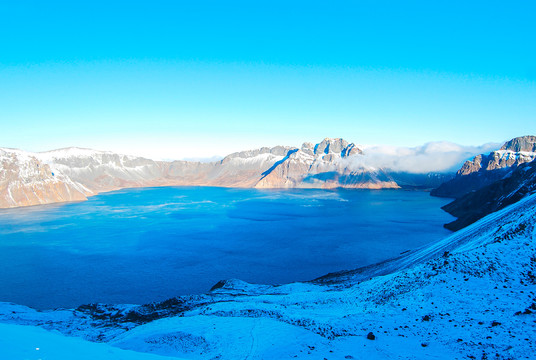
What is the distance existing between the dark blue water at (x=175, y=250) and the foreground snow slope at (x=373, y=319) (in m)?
14.5

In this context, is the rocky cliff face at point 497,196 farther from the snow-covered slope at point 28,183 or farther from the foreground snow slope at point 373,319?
the snow-covered slope at point 28,183

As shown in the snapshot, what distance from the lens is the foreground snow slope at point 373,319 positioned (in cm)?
1483

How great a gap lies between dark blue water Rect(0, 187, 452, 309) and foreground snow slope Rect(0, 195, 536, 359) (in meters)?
14.5

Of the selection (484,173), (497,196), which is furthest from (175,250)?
(484,173)

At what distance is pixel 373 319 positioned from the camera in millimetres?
19391

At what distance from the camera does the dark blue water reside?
144 feet

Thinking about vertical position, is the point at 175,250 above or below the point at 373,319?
below

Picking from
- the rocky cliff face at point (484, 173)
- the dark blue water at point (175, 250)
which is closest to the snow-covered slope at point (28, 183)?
the dark blue water at point (175, 250)

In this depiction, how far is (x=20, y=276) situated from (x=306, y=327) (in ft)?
175

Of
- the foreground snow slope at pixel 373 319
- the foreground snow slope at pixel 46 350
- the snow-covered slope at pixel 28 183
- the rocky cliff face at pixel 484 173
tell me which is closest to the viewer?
the foreground snow slope at pixel 46 350

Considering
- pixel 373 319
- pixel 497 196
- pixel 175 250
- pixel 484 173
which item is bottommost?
pixel 175 250

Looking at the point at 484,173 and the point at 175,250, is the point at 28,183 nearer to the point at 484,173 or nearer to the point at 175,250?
the point at 175,250

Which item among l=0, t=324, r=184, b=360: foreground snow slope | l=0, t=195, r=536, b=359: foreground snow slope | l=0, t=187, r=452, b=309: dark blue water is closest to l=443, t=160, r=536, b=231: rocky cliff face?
l=0, t=187, r=452, b=309: dark blue water

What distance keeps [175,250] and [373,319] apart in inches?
2129
